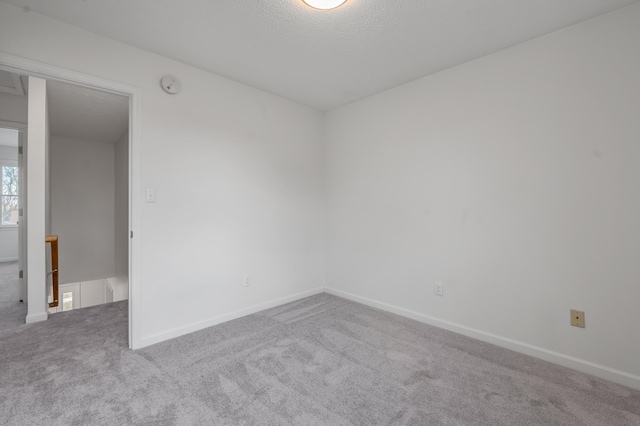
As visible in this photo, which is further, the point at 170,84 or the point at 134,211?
the point at 170,84

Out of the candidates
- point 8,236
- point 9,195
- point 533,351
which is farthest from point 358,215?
point 9,195

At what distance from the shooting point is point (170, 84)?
8.11ft

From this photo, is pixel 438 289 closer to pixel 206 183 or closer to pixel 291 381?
pixel 291 381

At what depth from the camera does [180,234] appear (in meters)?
2.58

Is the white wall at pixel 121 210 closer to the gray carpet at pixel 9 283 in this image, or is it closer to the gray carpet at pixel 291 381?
the gray carpet at pixel 9 283

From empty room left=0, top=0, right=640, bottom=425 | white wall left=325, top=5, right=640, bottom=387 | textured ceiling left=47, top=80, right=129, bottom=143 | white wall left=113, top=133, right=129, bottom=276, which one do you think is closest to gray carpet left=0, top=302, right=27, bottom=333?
empty room left=0, top=0, right=640, bottom=425

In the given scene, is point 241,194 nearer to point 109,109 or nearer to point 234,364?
point 234,364

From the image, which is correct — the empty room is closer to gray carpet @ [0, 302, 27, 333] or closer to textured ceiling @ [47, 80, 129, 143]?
gray carpet @ [0, 302, 27, 333]

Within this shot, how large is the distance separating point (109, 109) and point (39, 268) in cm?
194

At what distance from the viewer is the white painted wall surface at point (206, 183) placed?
2205mm

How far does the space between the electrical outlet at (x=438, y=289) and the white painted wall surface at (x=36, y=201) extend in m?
3.75

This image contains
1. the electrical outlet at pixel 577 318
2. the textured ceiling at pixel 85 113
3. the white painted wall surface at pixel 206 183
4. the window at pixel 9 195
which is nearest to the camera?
the electrical outlet at pixel 577 318

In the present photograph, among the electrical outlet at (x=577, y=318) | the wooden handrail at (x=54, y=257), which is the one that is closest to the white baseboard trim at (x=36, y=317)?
the wooden handrail at (x=54, y=257)

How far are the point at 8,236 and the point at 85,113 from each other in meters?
4.78
